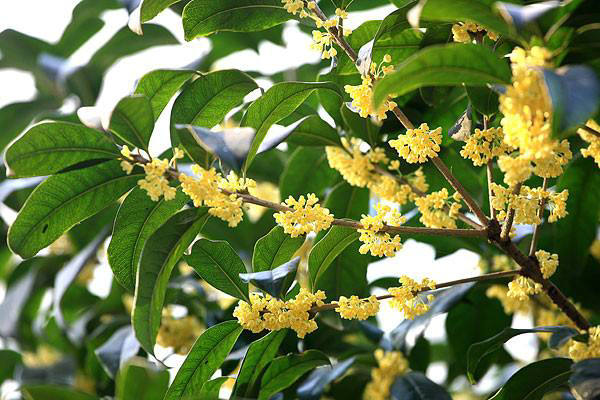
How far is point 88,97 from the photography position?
263cm

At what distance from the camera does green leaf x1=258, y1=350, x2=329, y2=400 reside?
1.46 m

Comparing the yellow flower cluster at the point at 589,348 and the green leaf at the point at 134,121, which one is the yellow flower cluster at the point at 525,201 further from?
the green leaf at the point at 134,121

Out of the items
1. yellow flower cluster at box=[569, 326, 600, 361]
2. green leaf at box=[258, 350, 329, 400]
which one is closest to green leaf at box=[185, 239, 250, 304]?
green leaf at box=[258, 350, 329, 400]

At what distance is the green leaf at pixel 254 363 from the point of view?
1.38m

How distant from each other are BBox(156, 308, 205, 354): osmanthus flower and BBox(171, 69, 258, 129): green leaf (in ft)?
2.81

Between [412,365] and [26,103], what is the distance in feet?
5.59

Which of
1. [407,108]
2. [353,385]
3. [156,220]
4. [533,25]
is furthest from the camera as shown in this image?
[353,385]

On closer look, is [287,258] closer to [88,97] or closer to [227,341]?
[227,341]

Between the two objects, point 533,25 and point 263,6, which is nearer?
point 533,25

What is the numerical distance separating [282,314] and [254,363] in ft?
1.03

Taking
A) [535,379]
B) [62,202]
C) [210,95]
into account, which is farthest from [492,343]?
[62,202]

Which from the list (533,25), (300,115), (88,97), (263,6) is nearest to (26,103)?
(88,97)

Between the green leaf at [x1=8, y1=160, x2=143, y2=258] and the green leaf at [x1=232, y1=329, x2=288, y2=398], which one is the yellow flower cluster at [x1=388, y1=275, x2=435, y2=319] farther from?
the green leaf at [x1=8, y1=160, x2=143, y2=258]

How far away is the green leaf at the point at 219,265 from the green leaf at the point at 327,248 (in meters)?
0.12
